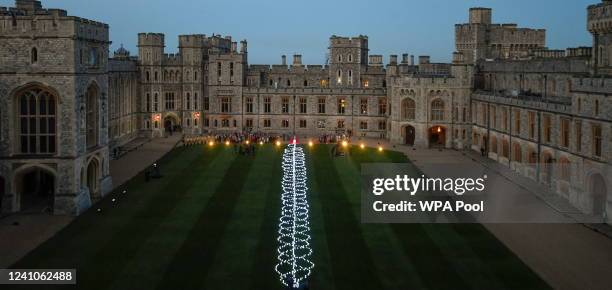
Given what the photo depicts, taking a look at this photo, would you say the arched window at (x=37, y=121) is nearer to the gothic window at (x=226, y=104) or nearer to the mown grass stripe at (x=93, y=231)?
the mown grass stripe at (x=93, y=231)

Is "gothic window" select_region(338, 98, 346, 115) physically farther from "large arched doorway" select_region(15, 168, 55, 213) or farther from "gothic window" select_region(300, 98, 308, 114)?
"large arched doorway" select_region(15, 168, 55, 213)

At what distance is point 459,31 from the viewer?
241ft

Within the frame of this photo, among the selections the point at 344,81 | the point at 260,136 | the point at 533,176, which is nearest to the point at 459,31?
the point at 344,81

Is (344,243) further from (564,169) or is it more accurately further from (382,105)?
(382,105)

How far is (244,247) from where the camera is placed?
25.7 metres

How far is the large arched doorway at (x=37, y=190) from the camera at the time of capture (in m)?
33.1

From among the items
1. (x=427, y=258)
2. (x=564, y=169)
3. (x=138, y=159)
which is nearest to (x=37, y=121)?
(x=138, y=159)

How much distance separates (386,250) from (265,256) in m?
4.34

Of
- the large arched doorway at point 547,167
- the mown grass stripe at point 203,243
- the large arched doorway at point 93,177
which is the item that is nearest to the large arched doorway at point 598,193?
the large arched doorway at point 547,167

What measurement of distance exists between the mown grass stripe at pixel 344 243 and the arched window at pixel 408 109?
22.9 m

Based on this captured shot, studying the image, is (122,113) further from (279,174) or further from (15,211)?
(15,211)

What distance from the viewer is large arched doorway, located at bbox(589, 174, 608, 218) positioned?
31720mm

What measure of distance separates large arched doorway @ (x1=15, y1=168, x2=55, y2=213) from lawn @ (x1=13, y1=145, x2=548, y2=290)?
9.04 feet

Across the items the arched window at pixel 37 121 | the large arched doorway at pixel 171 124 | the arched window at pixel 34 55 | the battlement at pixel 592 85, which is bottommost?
the large arched doorway at pixel 171 124
